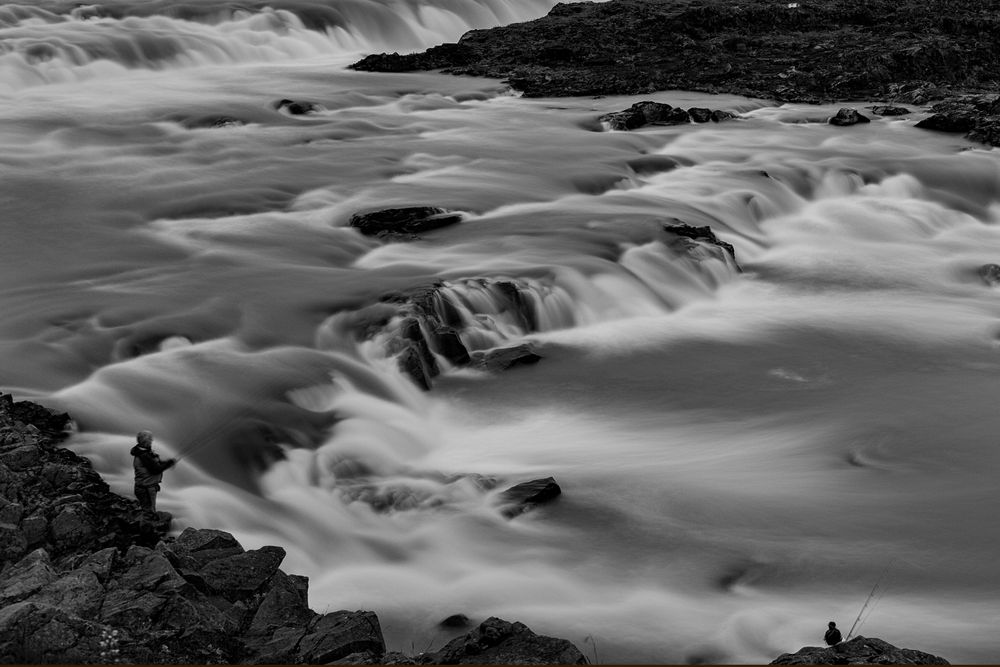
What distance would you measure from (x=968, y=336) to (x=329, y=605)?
31.5 feet

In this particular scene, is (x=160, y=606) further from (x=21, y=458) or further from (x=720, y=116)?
(x=720, y=116)

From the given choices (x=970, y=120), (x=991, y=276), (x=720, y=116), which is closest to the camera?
(x=991, y=276)

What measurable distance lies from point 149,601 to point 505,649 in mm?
2102

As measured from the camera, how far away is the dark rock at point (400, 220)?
53.7 feet

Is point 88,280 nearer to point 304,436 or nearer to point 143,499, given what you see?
point 304,436

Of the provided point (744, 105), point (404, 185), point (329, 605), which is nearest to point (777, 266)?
point (404, 185)

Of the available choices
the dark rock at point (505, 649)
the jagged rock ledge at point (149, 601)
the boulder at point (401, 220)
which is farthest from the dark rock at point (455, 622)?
the boulder at point (401, 220)

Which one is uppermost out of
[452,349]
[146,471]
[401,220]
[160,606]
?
[401,220]

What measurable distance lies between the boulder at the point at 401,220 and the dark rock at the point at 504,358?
156 inches

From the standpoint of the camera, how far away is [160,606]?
6504 mm

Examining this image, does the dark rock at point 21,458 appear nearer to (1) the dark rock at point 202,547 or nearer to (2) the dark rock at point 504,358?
(1) the dark rock at point 202,547

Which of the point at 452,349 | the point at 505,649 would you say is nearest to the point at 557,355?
the point at 452,349

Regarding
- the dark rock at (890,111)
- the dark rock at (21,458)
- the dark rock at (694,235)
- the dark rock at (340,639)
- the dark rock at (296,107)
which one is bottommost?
the dark rock at (340,639)

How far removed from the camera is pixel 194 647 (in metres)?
6.38
